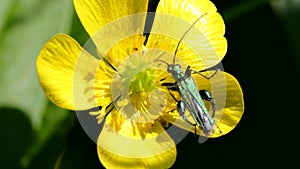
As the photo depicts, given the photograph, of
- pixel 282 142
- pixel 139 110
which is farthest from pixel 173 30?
pixel 282 142

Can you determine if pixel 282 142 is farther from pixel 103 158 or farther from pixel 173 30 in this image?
pixel 103 158

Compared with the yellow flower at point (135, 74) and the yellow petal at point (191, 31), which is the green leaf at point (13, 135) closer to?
the yellow flower at point (135, 74)

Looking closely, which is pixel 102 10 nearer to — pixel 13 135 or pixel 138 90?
pixel 138 90

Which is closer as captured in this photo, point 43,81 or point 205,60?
point 43,81

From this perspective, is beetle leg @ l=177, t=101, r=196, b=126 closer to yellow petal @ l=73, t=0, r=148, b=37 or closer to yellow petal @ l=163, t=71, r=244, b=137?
yellow petal @ l=163, t=71, r=244, b=137

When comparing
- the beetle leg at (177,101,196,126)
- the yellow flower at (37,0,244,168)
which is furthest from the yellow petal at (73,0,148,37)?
the beetle leg at (177,101,196,126)

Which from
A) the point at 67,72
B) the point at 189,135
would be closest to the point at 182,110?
the point at 67,72
